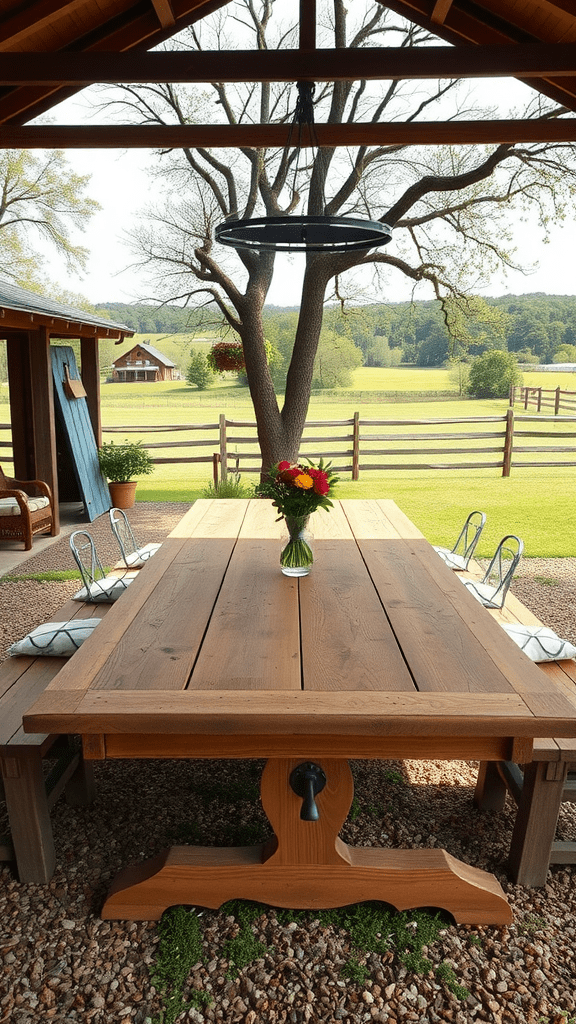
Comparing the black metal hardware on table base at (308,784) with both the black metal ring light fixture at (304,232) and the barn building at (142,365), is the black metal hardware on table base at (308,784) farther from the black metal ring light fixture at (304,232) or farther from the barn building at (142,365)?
the barn building at (142,365)

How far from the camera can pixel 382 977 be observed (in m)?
2.03

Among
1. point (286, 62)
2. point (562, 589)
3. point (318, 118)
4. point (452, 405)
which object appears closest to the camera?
point (286, 62)

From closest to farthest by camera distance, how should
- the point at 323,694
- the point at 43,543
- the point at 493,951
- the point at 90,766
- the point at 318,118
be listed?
the point at 323,694
the point at 493,951
the point at 90,766
the point at 43,543
the point at 318,118

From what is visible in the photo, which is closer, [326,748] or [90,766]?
[326,748]

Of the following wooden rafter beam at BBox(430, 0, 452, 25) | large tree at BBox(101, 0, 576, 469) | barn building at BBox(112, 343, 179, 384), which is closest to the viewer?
wooden rafter beam at BBox(430, 0, 452, 25)

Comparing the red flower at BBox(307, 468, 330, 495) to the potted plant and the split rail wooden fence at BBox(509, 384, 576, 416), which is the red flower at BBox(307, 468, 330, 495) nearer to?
the potted plant

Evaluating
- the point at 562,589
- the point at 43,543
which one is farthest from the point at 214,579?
the point at 43,543

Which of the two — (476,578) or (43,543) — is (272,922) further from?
(43,543)

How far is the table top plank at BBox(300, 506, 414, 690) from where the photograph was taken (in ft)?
6.79

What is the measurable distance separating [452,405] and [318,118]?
11514 millimetres

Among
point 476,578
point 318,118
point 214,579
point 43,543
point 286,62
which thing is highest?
point 318,118

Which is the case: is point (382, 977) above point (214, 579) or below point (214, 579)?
below

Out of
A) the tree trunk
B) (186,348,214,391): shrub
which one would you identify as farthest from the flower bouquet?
(186,348,214,391): shrub

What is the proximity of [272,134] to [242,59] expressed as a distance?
503 millimetres
